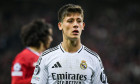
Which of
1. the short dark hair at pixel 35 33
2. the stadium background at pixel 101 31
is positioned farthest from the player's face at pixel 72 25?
the stadium background at pixel 101 31

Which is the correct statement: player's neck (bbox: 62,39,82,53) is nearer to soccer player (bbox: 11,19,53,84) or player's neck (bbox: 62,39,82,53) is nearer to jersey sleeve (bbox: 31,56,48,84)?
jersey sleeve (bbox: 31,56,48,84)

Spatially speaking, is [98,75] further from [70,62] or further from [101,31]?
[101,31]

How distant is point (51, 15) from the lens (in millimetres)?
14133

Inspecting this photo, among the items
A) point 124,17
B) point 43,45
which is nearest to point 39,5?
point 124,17

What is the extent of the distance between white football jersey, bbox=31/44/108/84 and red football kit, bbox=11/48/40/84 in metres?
1.31

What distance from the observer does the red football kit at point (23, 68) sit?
4617 millimetres

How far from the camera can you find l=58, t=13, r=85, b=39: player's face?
3.22 metres

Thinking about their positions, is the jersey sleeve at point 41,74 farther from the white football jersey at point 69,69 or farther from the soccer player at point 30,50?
the soccer player at point 30,50

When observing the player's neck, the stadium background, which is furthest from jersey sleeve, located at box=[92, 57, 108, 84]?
the stadium background

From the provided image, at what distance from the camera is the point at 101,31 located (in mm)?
13656

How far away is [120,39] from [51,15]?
10.6 ft

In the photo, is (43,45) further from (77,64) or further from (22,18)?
(22,18)

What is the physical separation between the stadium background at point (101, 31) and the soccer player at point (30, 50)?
6.78 meters

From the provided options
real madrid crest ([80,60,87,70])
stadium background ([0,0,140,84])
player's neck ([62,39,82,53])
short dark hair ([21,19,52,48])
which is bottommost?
real madrid crest ([80,60,87,70])
